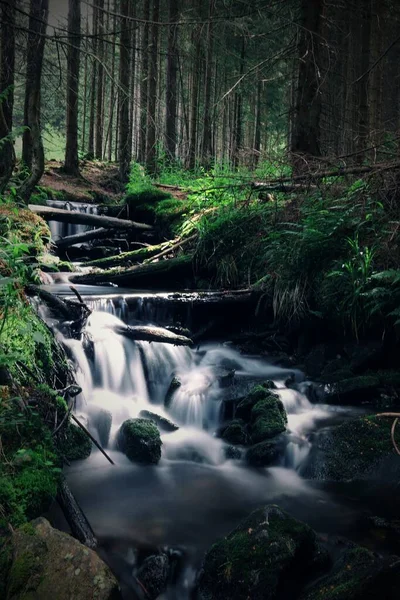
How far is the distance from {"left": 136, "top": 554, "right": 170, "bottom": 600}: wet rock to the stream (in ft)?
0.26

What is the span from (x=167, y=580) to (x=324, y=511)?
181 cm

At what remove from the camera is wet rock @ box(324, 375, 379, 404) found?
6883 mm

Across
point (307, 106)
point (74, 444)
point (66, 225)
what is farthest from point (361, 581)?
point (66, 225)

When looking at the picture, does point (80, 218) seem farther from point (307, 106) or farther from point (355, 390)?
point (355, 390)

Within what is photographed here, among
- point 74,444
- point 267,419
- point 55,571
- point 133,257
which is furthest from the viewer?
point 133,257

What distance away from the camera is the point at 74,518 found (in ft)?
13.0

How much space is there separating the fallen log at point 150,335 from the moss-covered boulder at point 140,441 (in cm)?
198

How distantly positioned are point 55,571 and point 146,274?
7.22 m

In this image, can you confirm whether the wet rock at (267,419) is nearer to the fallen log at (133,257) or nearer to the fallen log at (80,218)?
the fallen log at (133,257)

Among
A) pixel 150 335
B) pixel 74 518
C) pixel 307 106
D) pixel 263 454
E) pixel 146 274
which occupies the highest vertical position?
pixel 307 106

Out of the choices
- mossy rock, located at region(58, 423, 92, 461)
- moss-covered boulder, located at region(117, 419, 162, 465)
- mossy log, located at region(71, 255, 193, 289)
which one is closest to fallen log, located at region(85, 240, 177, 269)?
mossy log, located at region(71, 255, 193, 289)

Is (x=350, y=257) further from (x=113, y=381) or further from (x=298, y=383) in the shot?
(x=113, y=381)

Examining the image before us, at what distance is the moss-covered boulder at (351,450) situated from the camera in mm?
5555

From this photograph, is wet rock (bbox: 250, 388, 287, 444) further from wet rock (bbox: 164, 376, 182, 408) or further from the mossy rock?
the mossy rock
